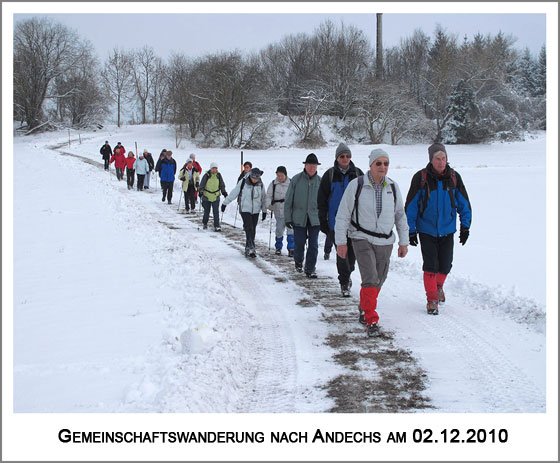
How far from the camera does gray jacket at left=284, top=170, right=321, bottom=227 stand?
8.67m

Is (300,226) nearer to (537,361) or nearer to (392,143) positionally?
(537,361)

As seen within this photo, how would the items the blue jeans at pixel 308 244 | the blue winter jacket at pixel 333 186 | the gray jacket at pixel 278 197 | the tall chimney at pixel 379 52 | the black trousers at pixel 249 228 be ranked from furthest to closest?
the tall chimney at pixel 379 52
the gray jacket at pixel 278 197
the black trousers at pixel 249 228
the blue jeans at pixel 308 244
the blue winter jacket at pixel 333 186

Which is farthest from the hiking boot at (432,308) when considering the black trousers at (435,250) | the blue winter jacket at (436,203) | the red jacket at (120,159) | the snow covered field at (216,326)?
the red jacket at (120,159)

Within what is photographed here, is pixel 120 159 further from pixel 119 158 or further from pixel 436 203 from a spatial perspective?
pixel 436 203

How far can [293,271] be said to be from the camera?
902 centimetres

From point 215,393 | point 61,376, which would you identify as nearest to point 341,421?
point 215,393

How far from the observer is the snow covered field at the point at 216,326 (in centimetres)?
424

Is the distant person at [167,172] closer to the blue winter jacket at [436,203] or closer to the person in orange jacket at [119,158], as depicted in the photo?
the person in orange jacket at [119,158]

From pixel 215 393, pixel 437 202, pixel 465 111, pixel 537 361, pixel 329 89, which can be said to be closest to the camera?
pixel 215 393

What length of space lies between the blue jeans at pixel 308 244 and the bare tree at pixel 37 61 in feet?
160

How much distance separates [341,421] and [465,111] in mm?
48022

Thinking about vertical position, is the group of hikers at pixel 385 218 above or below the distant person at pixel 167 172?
below

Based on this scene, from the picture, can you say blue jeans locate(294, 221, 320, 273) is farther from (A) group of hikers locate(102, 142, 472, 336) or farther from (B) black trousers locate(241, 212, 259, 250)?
(B) black trousers locate(241, 212, 259, 250)

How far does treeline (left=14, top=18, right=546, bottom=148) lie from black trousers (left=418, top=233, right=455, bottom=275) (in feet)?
136
